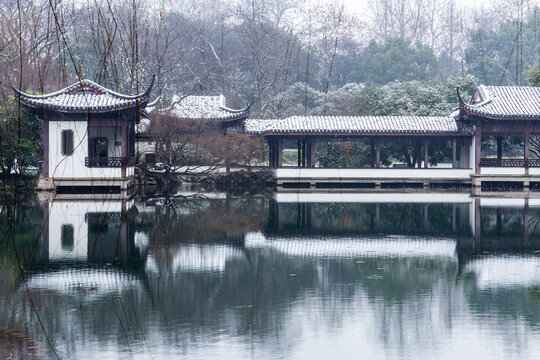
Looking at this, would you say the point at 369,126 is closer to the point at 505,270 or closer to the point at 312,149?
the point at 312,149

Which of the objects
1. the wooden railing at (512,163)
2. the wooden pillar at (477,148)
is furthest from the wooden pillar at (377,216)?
the wooden railing at (512,163)

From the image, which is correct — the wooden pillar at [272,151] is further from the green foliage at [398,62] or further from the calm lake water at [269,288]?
the green foliage at [398,62]

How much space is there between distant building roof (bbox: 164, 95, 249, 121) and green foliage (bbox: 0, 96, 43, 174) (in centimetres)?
506

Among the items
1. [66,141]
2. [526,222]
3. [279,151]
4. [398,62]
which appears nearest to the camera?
[526,222]

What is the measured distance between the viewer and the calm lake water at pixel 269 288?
5711mm

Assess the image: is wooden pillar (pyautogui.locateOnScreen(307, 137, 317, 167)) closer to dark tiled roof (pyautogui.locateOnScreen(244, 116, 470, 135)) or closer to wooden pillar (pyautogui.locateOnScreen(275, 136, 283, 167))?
dark tiled roof (pyautogui.locateOnScreen(244, 116, 470, 135))

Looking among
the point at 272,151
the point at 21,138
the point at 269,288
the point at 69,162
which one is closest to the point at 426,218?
the point at 269,288

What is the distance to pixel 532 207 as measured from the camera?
58.1ft

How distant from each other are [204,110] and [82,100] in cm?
812

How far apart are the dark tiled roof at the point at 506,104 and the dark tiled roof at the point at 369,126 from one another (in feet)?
4.43

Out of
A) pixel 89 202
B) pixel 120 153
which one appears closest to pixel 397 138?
pixel 120 153

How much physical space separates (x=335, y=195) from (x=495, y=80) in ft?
105

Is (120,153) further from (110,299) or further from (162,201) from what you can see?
(110,299)

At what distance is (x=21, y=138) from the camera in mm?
24234
